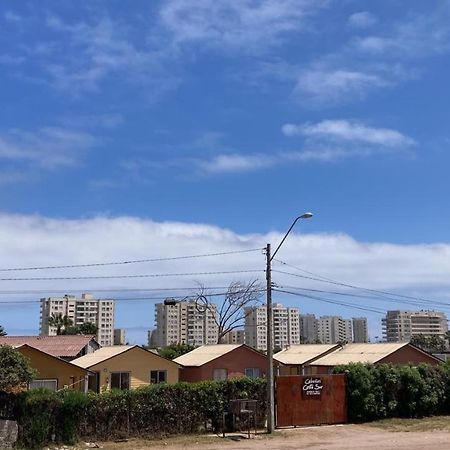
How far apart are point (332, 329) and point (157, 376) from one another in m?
129

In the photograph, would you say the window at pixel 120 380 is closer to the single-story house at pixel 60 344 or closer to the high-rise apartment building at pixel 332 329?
the single-story house at pixel 60 344

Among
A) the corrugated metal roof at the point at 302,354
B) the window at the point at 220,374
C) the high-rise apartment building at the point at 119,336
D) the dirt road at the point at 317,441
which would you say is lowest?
the dirt road at the point at 317,441

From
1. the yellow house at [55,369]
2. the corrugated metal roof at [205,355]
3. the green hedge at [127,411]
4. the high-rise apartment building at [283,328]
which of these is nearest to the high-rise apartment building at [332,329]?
the high-rise apartment building at [283,328]

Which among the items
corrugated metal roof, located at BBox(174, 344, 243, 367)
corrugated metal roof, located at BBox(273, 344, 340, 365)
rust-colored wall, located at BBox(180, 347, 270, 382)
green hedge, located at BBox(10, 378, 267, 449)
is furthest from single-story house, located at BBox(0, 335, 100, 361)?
green hedge, located at BBox(10, 378, 267, 449)

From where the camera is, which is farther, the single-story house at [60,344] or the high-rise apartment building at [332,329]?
the high-rise apartment building at [332,329]

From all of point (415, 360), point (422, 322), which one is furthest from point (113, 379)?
point (422, 322)

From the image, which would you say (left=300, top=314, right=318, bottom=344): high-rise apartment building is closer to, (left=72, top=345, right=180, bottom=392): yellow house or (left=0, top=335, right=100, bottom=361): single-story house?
(left=0, top=335, right=100, bottom=361): single-story house

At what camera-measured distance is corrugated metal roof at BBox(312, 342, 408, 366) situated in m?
49.2

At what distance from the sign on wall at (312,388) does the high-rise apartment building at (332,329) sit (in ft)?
447

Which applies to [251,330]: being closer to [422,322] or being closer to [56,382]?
[422,322]

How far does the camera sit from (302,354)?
194 feet

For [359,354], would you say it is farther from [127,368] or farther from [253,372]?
[127,368]

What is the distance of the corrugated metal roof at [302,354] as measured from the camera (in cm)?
5678

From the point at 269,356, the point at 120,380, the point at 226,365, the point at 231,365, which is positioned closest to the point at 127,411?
the point at 269,356
